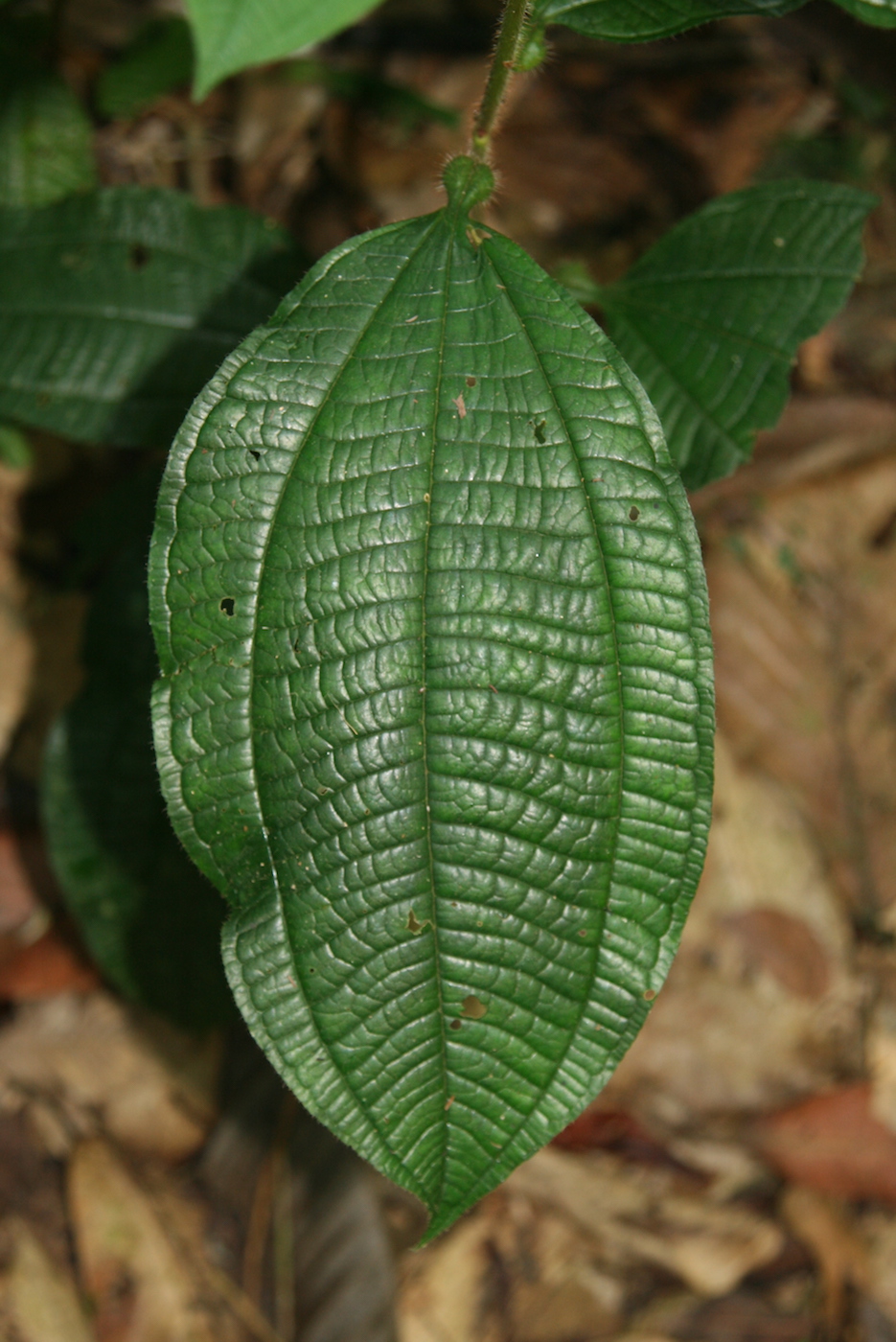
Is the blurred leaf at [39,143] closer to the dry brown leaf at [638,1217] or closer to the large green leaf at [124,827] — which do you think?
the large green leaf at [124,827]

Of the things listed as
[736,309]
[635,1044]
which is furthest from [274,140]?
[635,1044]

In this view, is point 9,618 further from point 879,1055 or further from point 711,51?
point 711,51

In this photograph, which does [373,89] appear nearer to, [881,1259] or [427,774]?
[427,774]

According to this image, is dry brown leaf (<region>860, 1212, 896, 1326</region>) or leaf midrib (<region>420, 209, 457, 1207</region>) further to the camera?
dry brown leaf (<region>860, 1212, 896, 1326</region>)

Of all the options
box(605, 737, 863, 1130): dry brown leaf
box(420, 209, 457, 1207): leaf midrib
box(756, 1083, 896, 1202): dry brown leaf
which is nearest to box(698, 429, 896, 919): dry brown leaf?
box(605, 737, 863, 1130): dry brown leaf

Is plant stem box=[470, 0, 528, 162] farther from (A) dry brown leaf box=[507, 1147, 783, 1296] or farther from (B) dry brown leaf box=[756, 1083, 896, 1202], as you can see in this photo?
(B) dry brown leaf box=[756, 1083, 896, 1202]

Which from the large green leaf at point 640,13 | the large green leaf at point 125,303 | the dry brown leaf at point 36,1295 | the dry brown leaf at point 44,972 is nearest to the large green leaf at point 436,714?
the large green leaf at point 640,13
